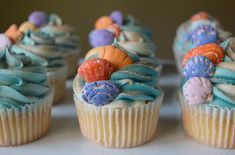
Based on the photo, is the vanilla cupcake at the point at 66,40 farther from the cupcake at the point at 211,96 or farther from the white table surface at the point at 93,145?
the cupcake at the point at 211,96

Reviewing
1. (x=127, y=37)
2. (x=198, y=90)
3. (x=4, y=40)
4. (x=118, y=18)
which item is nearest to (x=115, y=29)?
(x=127, y=37)

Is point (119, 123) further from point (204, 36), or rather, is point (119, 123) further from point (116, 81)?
point (204, 36)

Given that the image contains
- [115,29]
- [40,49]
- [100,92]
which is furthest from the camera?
[115,29]

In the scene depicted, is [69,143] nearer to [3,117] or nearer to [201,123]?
[3,117]

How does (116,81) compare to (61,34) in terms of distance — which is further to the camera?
(61,34)

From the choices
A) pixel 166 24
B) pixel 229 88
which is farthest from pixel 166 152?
pixel 166 24

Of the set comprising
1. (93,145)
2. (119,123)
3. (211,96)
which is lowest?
(93,145)

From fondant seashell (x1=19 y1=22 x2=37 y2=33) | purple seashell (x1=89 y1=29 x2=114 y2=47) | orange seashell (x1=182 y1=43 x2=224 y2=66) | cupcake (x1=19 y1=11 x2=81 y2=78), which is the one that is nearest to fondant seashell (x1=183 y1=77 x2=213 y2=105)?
orange seashell (x1=182 y1=43 x2=224 y2=66)
